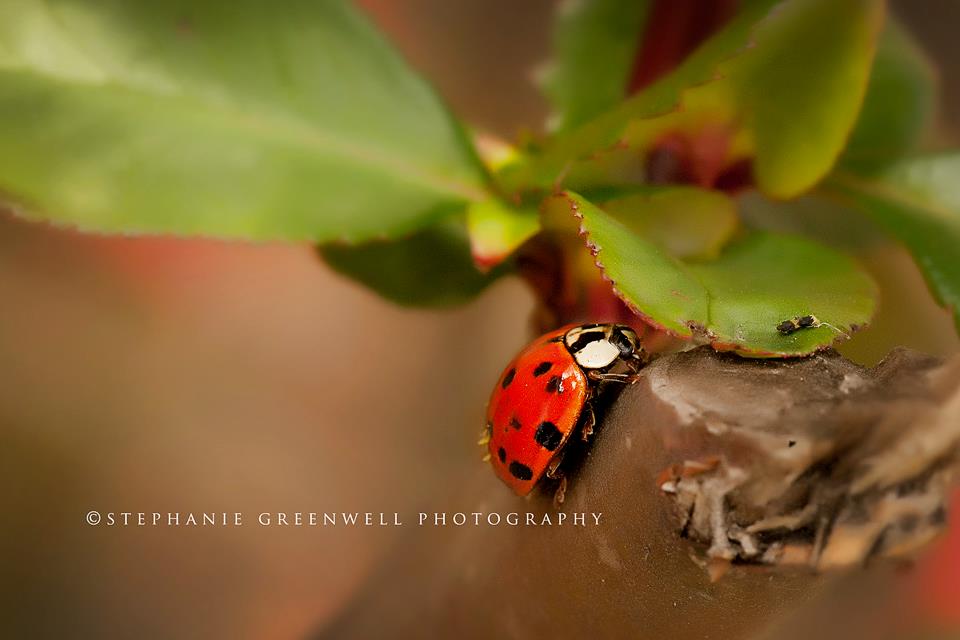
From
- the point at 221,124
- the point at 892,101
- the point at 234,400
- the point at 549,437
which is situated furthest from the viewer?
the point at 234,400

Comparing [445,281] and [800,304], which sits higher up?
[800,304]

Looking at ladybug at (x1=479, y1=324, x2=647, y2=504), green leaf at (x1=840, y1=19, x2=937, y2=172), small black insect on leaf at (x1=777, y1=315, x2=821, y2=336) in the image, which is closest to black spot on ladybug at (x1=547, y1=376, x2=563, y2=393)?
ladybug at (x1=479, y1=324, x2=647, y2=504)

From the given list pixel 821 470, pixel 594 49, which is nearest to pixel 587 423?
pixel 821 470

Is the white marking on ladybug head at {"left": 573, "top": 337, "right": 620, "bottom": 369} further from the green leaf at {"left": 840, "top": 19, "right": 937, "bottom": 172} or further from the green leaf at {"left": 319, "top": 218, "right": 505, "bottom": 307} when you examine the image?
the green leaf at {"left": 840, "top": 19, "right": 937, "bottom": 172}

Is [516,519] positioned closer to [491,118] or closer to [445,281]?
[445,281]

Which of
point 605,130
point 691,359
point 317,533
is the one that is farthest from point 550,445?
point 317,533

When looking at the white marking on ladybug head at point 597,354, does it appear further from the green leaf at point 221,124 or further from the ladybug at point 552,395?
the green leaf at point 221,124

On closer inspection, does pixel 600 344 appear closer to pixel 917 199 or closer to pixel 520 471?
pixel 520 471
